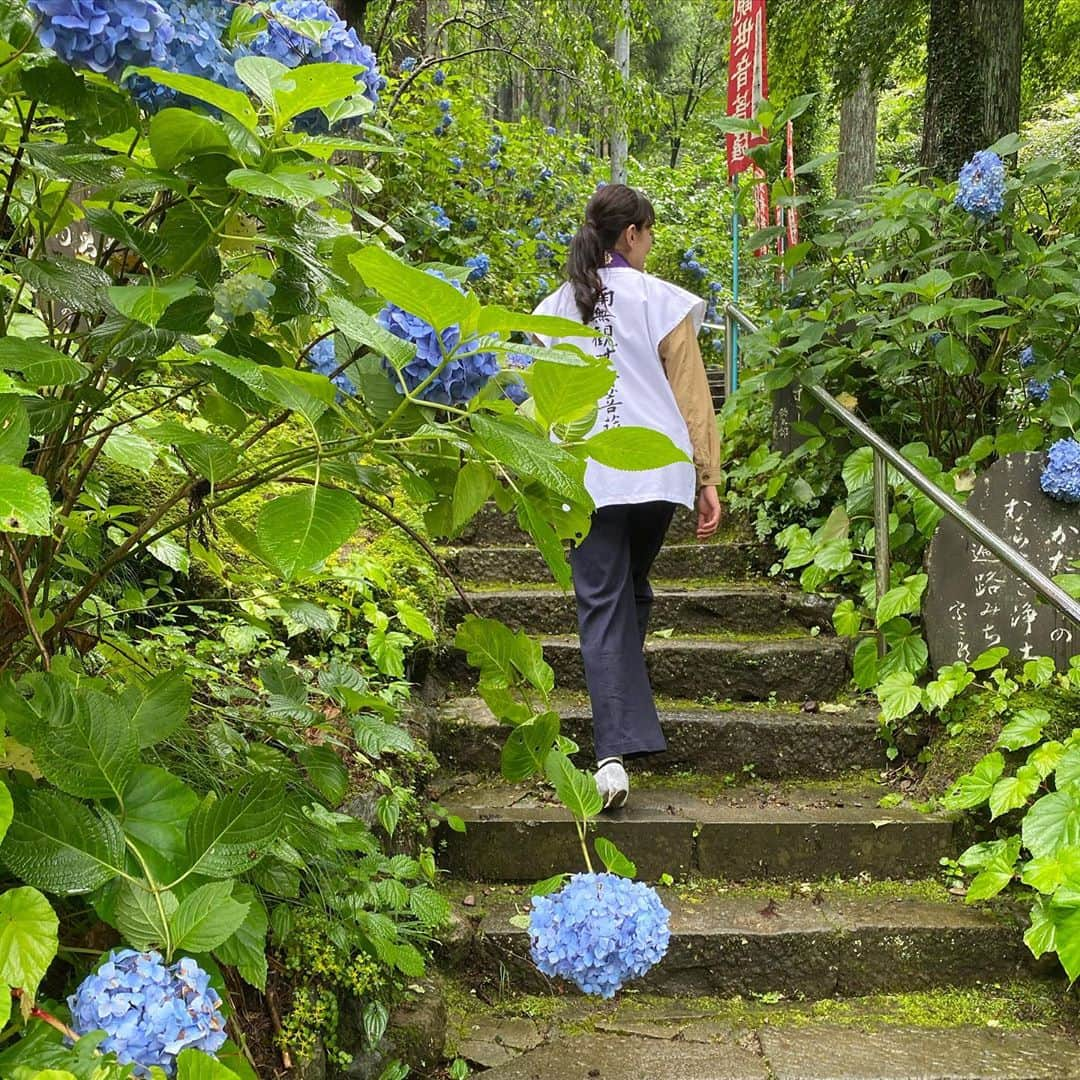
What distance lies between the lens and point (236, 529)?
4.08 ft

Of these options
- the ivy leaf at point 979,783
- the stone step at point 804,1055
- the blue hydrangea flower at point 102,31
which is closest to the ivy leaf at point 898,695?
the ivy leaf at point 979,783

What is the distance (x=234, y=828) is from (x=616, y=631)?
73.3 inches

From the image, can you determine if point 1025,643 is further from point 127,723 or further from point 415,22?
point 415,22

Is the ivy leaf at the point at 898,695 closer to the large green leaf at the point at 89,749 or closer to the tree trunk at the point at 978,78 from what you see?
the tree trunk at the point at 978,78

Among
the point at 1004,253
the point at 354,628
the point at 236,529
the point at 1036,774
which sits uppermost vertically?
the point at 1004,253

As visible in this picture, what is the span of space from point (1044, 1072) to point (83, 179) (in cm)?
212

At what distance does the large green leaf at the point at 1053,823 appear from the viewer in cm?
207

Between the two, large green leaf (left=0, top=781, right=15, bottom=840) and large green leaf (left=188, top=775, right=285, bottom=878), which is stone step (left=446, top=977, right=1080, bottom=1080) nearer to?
large green leaf (left=188, top=775, right=285, bottom=878)

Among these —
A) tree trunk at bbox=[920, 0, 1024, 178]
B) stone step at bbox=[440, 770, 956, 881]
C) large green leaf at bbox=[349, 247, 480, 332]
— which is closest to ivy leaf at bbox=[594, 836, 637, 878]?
large green leaf at bbox=[349, 247, 480, 332]

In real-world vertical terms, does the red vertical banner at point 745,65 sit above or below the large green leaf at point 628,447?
above

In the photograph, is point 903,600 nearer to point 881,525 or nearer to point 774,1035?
point 881,525

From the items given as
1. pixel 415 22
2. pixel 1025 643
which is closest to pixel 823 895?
pixel 1025 643

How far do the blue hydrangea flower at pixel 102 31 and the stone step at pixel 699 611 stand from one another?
281cm

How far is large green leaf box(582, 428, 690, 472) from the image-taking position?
0.87 meters
